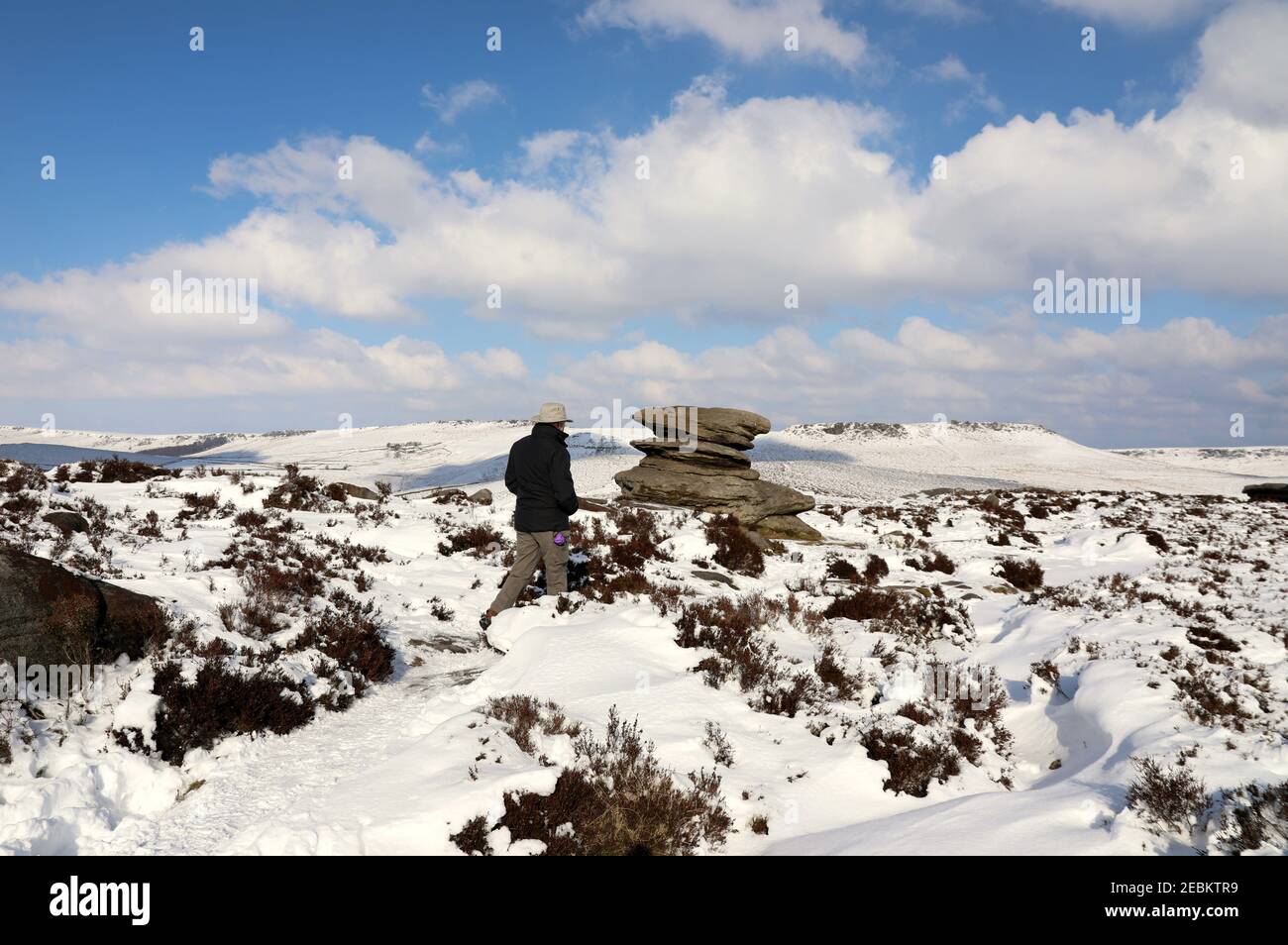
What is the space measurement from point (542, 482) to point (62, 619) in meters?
5.49

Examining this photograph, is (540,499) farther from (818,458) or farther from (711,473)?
(818,458)

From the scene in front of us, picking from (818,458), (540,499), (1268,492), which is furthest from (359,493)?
(818,458)

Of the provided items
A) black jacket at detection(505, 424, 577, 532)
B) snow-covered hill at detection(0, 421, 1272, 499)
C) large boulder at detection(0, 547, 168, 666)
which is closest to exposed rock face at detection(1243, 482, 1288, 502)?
snow-covered hill at detection(0, 421, 1272, 499)

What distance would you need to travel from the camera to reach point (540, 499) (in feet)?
31.4

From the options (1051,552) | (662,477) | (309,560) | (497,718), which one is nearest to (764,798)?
(497,718)

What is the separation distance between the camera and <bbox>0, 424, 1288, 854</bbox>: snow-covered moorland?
441 centimetres

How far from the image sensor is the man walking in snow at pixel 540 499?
9.49 m

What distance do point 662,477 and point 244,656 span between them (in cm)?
1646

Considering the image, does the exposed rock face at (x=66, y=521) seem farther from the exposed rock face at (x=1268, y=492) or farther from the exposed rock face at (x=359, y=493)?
the exposed rock face at (x=1268, y=492)

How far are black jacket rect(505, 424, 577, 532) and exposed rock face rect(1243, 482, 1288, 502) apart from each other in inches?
1980

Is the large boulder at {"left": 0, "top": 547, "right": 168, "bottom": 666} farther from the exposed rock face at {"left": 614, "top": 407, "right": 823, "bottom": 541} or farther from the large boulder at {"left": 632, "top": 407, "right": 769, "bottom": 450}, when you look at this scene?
the large boulder at {"left": 632, "top": 407, "right": 769, "bottom": 450}

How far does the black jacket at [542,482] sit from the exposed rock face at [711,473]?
451 inches

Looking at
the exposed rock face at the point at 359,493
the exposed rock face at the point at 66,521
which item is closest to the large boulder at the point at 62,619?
the exposed rock face at the point at 66,521
